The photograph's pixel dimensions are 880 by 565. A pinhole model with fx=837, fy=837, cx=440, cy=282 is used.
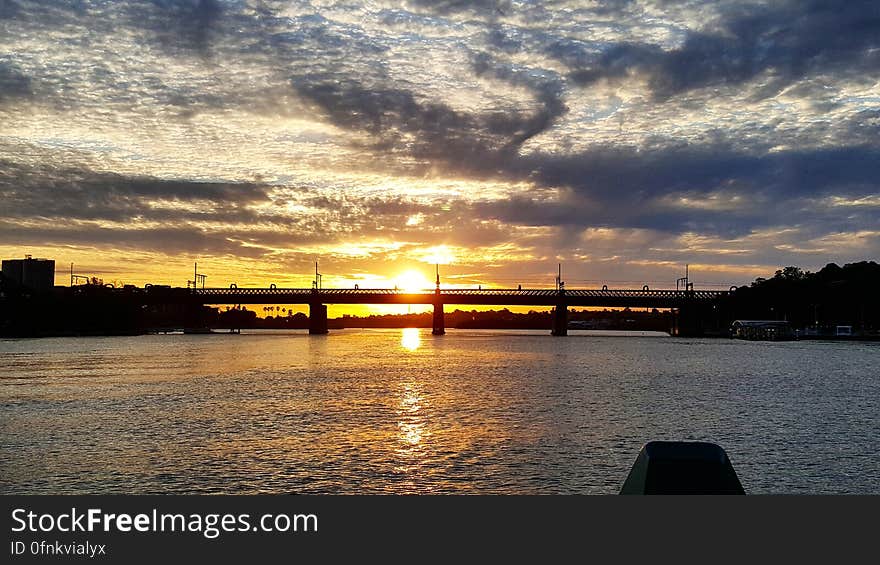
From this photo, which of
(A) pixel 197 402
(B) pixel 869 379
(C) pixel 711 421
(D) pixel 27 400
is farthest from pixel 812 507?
(B) pixel 869 379

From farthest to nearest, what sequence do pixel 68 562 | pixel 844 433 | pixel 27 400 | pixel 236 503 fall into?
pixel 27 400
pixel 844 433
pixel 236 503
pixel 68 562

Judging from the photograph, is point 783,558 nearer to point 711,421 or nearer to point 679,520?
point 679,520

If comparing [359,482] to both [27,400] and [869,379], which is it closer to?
[27,400]

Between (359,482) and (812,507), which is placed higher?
(812,507)

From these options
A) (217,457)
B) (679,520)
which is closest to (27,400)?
(217,457)

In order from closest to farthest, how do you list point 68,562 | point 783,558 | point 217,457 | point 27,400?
point 783,558 → point 68,562 → point 217,457 → point 27,400

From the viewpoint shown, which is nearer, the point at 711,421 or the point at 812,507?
the point at 812,507

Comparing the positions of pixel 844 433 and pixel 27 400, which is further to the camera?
pixel 27 400

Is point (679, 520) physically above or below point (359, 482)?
above

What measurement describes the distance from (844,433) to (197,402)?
3822 centimetres

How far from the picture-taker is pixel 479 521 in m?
13.6

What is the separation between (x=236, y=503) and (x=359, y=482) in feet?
30.2

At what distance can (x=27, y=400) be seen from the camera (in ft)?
179

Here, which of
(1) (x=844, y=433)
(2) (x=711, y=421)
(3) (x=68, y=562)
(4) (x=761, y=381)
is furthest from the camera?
(4) (x=761, y=381)
